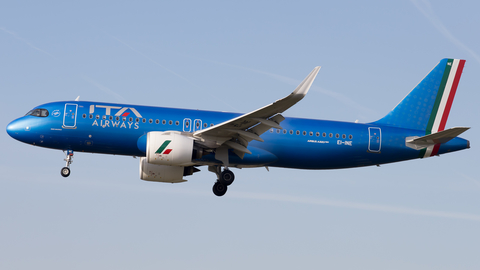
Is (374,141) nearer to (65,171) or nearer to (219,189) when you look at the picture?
(219,189)

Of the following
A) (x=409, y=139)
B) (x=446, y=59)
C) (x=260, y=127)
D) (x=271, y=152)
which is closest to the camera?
(x=260, y=127)

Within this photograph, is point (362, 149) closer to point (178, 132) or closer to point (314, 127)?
point (314, 127)

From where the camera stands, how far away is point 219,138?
29.2 meters

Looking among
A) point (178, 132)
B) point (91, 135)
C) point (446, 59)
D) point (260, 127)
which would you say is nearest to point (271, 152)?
point (260, 127)

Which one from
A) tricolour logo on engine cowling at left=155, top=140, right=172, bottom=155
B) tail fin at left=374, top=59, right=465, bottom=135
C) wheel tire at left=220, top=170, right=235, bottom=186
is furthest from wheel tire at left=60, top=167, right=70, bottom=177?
tail fin at left=374, top=59, right=465, bottom=135

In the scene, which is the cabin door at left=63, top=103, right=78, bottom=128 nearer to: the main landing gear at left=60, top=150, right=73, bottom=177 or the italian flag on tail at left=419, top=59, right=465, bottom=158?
the main landing gear at left=60, top=150, right=73, bottom=177

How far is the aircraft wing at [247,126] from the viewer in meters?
25.5

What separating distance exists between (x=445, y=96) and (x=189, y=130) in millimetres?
15745

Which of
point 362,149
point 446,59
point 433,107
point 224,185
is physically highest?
point 446,59

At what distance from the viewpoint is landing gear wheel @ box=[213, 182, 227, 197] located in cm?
3253

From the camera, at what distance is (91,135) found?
29875 mm

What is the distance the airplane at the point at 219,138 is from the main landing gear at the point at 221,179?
0.05 metres

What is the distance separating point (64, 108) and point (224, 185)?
931 centimetres

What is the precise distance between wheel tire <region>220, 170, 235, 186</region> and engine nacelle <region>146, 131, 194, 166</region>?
10.9ft
